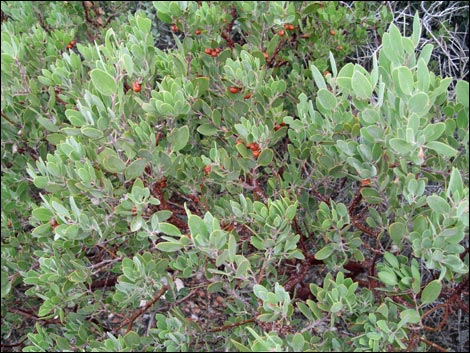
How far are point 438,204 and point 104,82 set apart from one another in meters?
0.99

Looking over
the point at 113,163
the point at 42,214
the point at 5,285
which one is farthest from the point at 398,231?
the point at 5,285

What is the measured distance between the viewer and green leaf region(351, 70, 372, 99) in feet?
4.29

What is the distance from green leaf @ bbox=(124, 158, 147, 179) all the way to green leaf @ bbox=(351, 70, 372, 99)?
672 mm

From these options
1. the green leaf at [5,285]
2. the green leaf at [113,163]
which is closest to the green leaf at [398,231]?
the green leaf at [113,163]

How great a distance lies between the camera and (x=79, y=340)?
2.02 meters

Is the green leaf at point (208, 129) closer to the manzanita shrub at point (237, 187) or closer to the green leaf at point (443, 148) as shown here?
the manzanita shrub at point (237, 187)

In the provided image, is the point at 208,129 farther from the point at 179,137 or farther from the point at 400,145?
the point at 400,145

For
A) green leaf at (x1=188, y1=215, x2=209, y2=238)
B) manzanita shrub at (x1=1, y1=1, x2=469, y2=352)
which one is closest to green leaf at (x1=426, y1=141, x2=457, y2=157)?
manzanita shrub at (x1=1, y1=1, x2=469, y2=352)

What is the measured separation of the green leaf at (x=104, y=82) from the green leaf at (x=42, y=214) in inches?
17.2

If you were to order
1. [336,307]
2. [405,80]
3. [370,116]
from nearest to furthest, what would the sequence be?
[405,80], [370,116], [336,307]

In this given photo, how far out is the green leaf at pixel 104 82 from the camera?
1.50m

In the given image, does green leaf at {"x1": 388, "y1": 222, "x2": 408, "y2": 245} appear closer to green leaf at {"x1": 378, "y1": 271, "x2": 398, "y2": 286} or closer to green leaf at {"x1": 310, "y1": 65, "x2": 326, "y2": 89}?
green leaf at {"x1": 378, "y1": 271, "x2": 398, "y2": 286}

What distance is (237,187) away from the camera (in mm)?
1836

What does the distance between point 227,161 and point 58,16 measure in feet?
5.75
